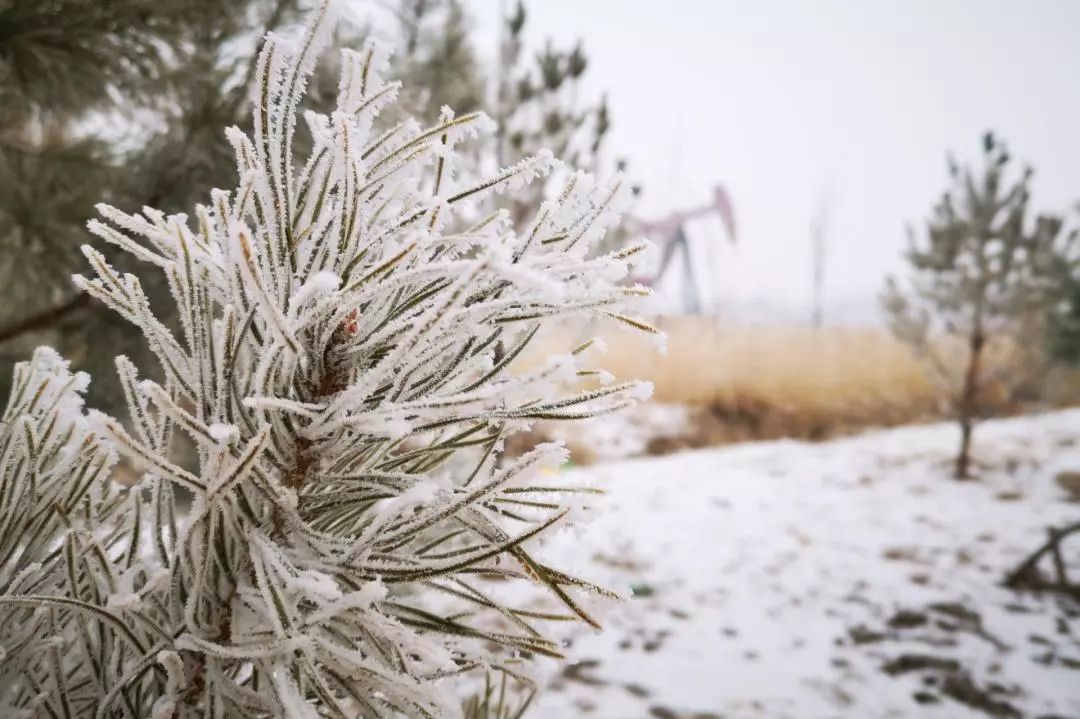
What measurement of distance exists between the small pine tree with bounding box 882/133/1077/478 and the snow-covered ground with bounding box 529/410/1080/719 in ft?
4.35

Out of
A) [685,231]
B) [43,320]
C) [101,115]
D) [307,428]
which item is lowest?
[307,428]

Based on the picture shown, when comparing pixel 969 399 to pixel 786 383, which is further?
pixel 786 383

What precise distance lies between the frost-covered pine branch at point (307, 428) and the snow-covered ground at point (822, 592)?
3.30m

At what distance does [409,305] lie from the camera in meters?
0.66

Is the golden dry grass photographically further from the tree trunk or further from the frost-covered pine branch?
the frost-covered pine branch

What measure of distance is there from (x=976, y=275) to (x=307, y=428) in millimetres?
8921

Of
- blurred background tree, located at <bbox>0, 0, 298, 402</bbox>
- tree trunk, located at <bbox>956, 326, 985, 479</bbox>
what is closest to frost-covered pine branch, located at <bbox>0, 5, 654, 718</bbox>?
blurred background tree, located at <bbox>0, 0, 298, 402</bbox>

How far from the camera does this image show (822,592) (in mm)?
5199

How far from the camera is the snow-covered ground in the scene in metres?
3.81

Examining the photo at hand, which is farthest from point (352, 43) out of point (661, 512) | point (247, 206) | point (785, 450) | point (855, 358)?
point (855, 358)

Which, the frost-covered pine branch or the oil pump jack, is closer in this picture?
the frost-covered pine branch

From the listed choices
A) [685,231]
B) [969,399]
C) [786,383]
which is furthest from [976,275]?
[685,231]

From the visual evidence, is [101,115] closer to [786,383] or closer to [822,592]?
[822,592]

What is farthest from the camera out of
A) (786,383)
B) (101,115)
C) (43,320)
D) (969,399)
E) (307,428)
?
(786,383)
